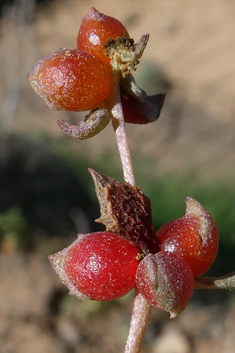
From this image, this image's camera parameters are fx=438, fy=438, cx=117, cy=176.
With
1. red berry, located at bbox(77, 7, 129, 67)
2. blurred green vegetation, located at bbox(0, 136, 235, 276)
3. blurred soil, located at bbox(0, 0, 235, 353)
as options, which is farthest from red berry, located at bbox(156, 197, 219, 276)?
blurred green vegetation, located at bbox(0, 136, 235, 276)

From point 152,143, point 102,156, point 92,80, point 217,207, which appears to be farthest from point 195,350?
point 92,80

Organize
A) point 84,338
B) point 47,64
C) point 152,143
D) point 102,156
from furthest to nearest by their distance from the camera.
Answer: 1. point 152,143
2. point 102,156
3. point 84,338
4. point 47,64

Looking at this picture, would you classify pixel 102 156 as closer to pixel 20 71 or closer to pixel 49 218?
pixel 49 218

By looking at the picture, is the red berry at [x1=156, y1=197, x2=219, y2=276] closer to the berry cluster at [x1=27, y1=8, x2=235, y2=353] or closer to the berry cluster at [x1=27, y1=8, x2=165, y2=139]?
the berry cluster at [x1=27, y1=8, x2=235, y2=353]

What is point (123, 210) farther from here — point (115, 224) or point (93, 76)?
point (93, 76)

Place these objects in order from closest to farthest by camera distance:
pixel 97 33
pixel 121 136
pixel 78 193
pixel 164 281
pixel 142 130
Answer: pixel 164 281
pixel 121 136
pixel 97 33
pixel 78 193
pixel 142 130

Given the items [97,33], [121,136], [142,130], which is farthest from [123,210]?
[142,130]
